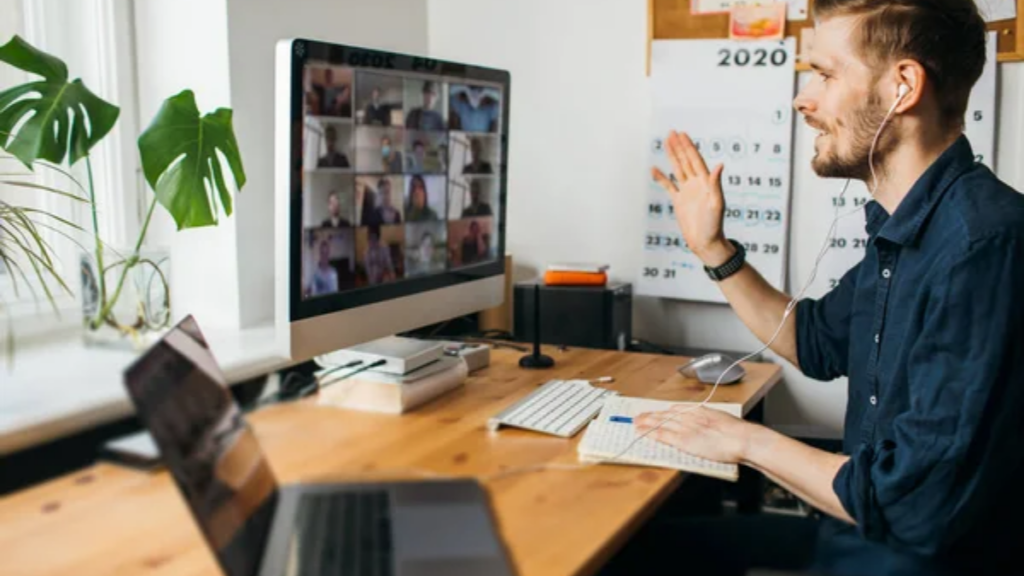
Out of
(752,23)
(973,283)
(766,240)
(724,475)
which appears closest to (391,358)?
(724,475)

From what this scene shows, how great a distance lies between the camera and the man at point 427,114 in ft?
5.11

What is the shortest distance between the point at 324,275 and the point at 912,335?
0.82 meters

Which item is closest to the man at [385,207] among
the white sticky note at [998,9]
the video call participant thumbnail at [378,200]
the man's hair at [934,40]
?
the video call participant thumbnail at [378,200]

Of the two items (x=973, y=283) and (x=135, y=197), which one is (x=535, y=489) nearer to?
(x=973, y=283)

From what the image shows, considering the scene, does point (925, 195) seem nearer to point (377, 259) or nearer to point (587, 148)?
point (377, 259)

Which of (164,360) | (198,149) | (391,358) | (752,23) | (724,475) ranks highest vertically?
(752,23)

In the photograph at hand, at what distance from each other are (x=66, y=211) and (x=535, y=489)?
1274 millimetres

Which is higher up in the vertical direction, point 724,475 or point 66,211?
point 66,211

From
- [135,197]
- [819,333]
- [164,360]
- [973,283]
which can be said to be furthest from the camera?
[135,197]

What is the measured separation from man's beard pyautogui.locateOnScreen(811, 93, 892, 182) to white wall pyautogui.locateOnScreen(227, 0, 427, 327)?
4.00 ft

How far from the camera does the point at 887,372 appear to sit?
50.7 inches

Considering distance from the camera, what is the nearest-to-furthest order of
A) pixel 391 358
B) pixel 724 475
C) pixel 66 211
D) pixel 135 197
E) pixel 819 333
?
pixel 724 475, pixel 391 358, pixel 819 333, pixel 66 211, pixel 135 197

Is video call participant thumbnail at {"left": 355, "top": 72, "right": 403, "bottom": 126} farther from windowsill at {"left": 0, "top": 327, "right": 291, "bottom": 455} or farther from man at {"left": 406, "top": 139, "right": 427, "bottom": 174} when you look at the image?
windowsill at {"left": 0, "top": 327, "right": 291, "bottom": 455}

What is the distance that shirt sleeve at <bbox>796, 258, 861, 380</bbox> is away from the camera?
5.34ft
